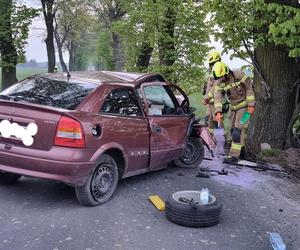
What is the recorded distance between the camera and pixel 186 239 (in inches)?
181

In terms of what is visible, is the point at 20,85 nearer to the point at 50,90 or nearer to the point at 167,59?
the point at 50,90

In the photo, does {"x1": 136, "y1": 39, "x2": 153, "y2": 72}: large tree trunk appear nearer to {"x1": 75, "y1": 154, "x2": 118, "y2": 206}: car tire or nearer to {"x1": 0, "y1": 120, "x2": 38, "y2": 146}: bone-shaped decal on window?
{"x1": 75, "y1": 154, "x2": 118, "y2": 206}: car tire

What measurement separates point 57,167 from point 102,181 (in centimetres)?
69

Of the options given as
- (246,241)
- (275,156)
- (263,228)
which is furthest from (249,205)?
(275,156)

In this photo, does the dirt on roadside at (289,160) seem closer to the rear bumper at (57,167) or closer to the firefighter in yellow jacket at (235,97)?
the firefighter in yellow jacket at (235,97)

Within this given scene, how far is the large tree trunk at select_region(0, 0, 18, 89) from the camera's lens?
2094cm

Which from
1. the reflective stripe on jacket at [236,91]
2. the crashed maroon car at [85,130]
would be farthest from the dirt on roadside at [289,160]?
the crashed maroon car at [85,130]

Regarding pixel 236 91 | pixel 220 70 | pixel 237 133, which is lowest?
pixel 237 133

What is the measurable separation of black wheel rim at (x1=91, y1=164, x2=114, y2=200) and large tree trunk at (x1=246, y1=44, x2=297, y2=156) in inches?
171

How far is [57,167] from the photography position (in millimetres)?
4949

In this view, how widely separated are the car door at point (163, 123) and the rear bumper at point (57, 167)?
1385 millimetres

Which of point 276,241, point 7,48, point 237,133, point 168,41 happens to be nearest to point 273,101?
point 237,133

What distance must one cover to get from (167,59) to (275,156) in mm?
8676

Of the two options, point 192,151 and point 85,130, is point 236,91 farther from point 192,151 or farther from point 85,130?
point 85,130
